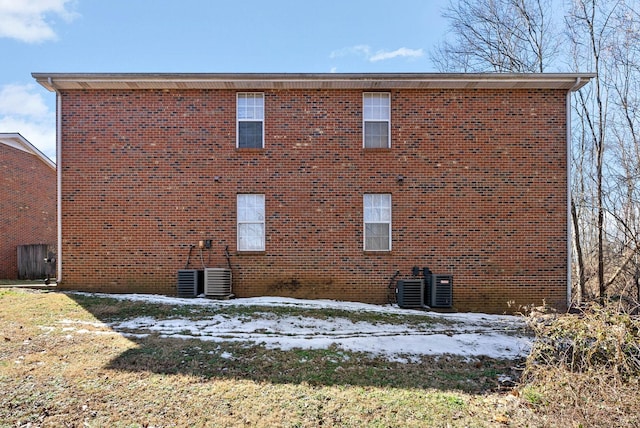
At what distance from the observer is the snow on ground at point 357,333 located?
6266 mm

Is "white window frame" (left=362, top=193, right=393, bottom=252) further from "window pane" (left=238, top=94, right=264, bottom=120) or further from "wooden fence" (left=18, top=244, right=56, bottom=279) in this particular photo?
"wooden fence" (left=18, top=244, right=56, bottom=279)

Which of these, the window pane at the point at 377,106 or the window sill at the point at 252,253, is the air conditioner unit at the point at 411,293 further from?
the window pane at the point at 377,106

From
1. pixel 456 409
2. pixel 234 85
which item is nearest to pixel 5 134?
pixel 234 85

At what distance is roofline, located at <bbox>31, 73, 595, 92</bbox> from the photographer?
9867 millimetres

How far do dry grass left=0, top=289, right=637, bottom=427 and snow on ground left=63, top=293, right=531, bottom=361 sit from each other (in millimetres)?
361

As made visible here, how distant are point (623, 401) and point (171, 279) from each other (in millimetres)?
9546

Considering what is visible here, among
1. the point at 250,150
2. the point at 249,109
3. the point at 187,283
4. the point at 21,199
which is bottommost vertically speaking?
the point at 187,283

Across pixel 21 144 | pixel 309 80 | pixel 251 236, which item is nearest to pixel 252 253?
pixel 251 236

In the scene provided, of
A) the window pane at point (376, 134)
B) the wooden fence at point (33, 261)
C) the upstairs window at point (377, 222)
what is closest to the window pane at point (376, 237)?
the upstairs window at point (377, 222)

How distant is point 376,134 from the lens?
34.1ft

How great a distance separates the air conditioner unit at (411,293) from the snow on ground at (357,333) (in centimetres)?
72

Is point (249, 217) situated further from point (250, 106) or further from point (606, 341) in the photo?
point (606, 341)

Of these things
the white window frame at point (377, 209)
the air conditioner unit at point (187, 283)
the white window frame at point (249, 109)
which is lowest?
Answer: the air conditioner unit at point (187, 283)

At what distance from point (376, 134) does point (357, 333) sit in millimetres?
5618
